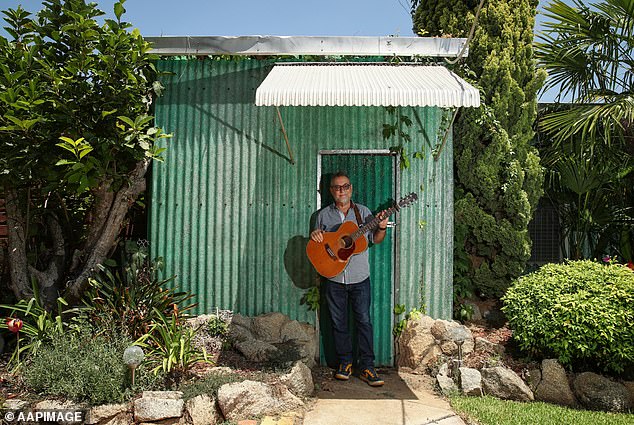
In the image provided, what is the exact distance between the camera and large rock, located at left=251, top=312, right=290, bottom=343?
6.09 m

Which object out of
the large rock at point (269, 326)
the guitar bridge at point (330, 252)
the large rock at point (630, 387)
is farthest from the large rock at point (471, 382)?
the large rock at point (269, 326)

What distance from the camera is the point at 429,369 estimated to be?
611 centimetres

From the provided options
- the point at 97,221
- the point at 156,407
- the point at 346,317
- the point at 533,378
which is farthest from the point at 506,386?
the point at 97,221

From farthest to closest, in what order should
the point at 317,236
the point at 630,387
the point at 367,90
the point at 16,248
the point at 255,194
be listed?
A: the point at 255,194
the point at 16,248
the point at 317,236
the point at 630,387
the point at 367,90

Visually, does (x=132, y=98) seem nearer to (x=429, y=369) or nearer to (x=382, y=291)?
(x=382, y=291)

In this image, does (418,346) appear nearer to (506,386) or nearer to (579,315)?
(506,386)

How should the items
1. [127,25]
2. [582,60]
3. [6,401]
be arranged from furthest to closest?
[582,60]
[127,25]
[6,401]

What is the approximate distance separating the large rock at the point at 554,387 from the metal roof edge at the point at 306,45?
3.64 meters

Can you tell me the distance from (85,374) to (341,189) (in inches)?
123

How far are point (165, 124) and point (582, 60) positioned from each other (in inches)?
240

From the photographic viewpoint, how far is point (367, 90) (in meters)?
5.20

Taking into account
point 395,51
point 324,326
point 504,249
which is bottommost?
point 324,326

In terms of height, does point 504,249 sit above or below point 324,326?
above

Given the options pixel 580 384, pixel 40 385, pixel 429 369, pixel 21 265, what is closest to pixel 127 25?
pixel 21 265
